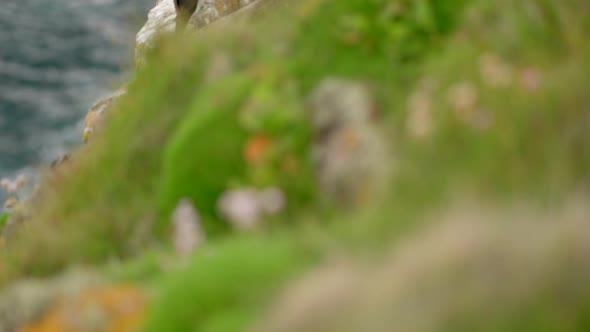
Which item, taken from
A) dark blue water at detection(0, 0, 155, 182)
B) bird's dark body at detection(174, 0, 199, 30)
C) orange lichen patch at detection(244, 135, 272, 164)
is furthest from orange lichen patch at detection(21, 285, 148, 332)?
dark blue water at detection(0, 0, 155, 182)

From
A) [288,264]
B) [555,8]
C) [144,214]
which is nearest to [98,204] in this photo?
[144,214]

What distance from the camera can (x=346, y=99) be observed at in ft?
15.7

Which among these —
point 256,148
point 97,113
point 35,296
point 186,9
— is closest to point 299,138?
point 256,148

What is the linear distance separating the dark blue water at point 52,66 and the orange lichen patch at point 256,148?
10349mm

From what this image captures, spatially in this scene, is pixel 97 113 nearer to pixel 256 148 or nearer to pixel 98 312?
pixel 256 148

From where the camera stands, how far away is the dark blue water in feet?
53.6

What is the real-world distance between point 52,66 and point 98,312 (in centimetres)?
1632

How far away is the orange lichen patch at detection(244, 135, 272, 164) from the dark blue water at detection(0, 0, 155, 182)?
10349 mm

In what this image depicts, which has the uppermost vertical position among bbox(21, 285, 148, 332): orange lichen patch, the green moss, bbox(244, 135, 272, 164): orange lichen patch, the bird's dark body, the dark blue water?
the dark blue water

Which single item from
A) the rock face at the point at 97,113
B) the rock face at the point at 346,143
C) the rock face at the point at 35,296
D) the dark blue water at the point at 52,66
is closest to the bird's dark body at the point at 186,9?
the dark blue water at the point at 52,66

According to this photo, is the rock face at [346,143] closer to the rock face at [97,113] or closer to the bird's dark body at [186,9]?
the rock face at [97,113]

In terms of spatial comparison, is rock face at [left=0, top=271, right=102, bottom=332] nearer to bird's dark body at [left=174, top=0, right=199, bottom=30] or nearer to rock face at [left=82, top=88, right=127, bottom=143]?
rock face at [left=82, top=88, right=127, bottom=143]

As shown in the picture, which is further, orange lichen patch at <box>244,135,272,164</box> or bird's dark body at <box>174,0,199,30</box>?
bird's dark body at <box>174,0,199,30</box>

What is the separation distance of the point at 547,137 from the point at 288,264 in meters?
1.51
